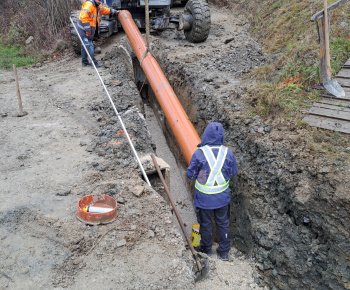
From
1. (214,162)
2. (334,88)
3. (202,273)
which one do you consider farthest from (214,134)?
(334,88)

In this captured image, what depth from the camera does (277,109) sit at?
4.79 meters

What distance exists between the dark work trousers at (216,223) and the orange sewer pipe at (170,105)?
0.93 meters

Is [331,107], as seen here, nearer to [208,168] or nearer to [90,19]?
[208,168]

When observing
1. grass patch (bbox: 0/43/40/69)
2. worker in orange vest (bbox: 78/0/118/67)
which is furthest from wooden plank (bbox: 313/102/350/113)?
grass patch (bbox: 0/43/40/69)

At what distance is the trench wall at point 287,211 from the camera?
3422 mm

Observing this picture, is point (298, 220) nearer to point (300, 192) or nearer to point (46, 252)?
point (300, 192)

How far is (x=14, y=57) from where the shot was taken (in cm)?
1019

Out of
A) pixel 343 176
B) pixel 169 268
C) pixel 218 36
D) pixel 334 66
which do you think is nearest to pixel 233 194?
pixel 343 176

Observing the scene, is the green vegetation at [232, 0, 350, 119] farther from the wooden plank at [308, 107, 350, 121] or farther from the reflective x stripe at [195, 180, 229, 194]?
the reflective x stripe at [195, 180, 229, 194]

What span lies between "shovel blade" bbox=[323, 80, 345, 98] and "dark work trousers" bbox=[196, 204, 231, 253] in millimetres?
2306

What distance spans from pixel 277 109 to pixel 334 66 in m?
1.25

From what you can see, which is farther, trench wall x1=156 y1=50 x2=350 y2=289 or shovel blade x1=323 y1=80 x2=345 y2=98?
shovel blade x1=323 y1=80 x2=345 y2=98

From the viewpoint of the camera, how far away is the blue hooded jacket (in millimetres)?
3697

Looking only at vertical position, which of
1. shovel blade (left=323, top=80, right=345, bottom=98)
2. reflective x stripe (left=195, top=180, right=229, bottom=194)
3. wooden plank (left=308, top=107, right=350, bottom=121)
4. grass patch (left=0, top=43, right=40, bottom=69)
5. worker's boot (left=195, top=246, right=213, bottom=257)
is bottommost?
worker's boot (left=195, top=246, right=213, bottom=257)
